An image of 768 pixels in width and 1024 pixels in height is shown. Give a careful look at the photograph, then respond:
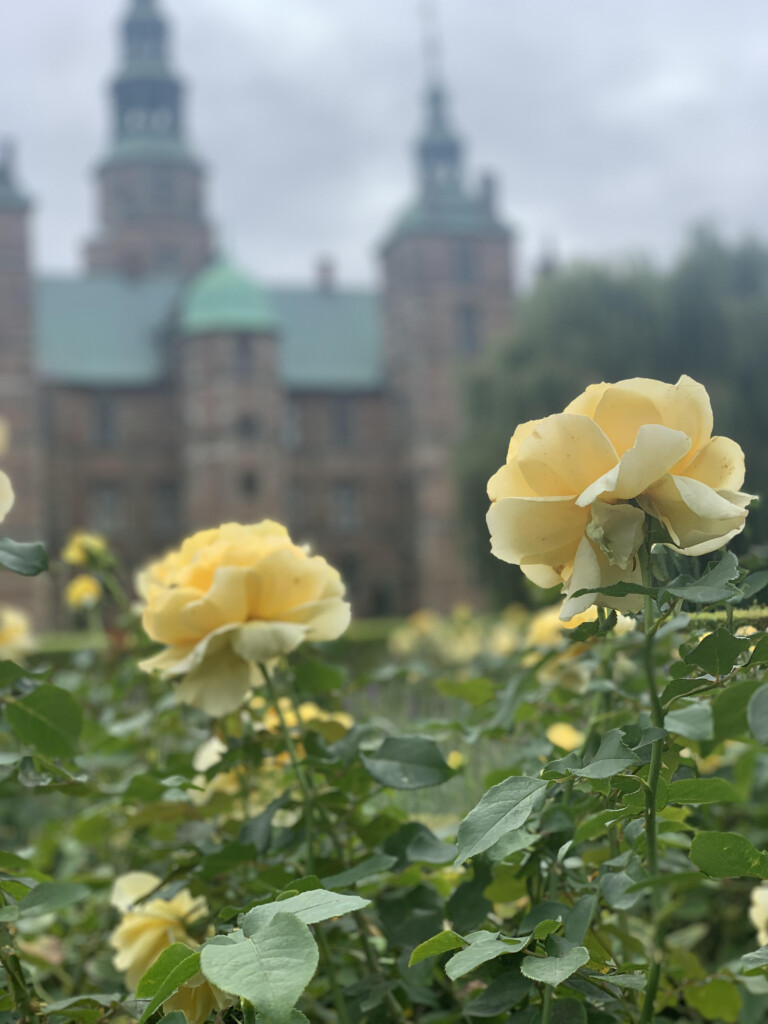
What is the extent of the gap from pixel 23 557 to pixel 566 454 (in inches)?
16.4

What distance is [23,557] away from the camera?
847mm

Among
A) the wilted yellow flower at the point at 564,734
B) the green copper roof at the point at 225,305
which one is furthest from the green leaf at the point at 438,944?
the green copper roof at the point at 225,305

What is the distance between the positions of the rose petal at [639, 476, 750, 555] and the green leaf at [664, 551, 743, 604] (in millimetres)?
14

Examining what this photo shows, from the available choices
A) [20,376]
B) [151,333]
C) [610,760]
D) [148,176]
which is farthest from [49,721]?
[148,176]

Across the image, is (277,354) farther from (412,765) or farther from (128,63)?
(412,765)

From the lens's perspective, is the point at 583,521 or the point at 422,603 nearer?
the point at 583,521

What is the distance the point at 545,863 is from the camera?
94 cm

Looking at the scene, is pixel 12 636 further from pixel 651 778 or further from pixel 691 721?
pixel 651 778

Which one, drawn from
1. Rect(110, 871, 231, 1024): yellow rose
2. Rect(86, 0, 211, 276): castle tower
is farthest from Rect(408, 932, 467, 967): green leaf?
Rect(86, 0, 211, 276): castle tower

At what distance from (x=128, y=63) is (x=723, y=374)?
2496 centimetres

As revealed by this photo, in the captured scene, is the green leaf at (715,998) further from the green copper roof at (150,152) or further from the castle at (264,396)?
the green copper roof at (150,152)

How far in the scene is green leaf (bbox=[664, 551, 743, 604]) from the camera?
582 millimetres

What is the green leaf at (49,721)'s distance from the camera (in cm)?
92

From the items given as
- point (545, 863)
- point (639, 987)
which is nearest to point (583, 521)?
point (639, 987)
